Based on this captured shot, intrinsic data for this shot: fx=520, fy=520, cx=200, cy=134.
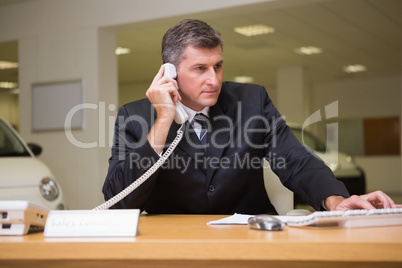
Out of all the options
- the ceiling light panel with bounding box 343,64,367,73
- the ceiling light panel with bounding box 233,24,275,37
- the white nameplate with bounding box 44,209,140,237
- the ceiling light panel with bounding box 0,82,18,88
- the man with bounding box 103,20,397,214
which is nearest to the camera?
the white nameplate with bounding box 44,209,140,237

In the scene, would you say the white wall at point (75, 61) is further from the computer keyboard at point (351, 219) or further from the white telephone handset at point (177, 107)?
the computer keyboard at point (351, 219)

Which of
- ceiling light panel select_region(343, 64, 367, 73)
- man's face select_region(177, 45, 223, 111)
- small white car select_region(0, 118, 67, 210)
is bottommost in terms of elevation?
small white car select_region(0, 118, 67, 210)

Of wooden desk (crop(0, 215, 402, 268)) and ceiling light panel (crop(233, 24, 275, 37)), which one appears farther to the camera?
ceiling light panel (crop(233, 24, 275, 37))

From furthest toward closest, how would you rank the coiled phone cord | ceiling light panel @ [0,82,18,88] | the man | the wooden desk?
ceiling light panel @ [0,82,18,88]
the man
the coiled phone cord
the wooden desk

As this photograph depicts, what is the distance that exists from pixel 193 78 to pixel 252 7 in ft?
14.8

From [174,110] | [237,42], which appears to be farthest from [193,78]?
[237,42]

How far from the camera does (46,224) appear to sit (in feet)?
3.43

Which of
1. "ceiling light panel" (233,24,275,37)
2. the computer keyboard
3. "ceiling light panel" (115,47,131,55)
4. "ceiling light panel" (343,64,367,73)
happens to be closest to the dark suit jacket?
the computer keyboard

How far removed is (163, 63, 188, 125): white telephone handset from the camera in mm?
1778

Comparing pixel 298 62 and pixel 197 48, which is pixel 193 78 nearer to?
pixel 197 48

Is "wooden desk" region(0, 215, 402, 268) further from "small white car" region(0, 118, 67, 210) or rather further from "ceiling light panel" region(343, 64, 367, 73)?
"ceiling light panel" region(343, 64, 367, 73)

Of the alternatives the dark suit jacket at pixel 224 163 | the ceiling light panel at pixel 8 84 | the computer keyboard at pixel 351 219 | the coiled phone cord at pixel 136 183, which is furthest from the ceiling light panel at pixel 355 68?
the computer keyboard at pixel 351 219

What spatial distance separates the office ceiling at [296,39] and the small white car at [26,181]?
3.22 m

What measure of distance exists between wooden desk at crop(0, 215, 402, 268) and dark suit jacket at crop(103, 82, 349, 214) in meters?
0.67
